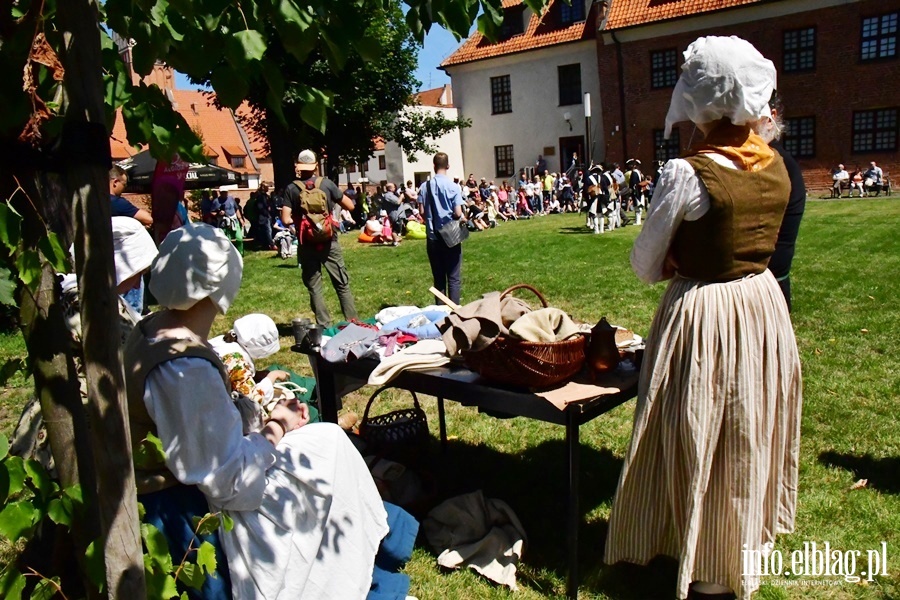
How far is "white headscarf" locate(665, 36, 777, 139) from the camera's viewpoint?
242cm

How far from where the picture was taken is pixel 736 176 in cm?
245

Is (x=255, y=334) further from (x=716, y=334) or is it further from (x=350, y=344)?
(x=716, y=334)

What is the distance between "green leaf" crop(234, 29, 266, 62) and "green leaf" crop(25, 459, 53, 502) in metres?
0.87

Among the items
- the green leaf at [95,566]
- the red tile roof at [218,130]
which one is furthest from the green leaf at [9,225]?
the red tile roof at [218,130]

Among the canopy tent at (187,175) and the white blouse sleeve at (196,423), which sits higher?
the canopy tent at (187,175)

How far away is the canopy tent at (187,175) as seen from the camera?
11.5 m

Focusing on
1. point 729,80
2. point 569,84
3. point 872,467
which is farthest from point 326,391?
point 569,84

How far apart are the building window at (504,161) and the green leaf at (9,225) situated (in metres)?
31.3

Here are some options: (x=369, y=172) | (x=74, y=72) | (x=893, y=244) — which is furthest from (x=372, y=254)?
(x=369, y=172)

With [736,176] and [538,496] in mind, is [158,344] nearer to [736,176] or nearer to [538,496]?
[736,176]

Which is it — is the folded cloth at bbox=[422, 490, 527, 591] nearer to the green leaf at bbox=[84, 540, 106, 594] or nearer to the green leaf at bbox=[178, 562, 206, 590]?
the green leaf at bbox=[178, 562, 206, 590]

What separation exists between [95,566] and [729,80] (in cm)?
232

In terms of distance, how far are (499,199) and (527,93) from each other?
320 inches

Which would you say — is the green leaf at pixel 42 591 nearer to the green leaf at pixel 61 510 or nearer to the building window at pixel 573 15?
the green leaf at pixel 61 510
